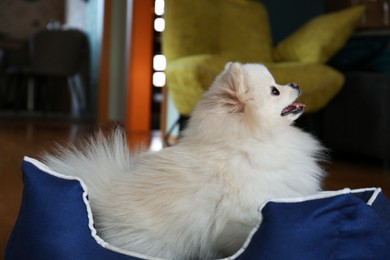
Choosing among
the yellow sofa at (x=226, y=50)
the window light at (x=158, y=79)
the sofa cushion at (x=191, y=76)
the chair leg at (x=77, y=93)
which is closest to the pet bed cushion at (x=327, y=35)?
the yellow sofa at (x=226, y=50)

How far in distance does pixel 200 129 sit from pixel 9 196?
0.94 metres

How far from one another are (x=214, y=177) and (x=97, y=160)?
259 millimetres

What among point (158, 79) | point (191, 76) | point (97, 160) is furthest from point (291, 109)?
point (158, 79)

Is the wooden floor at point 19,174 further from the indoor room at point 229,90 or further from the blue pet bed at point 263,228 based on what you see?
the blue pet bed at point 263,228

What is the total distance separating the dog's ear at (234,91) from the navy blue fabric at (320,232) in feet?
0.79

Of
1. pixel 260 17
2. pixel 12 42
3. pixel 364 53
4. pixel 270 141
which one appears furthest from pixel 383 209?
pixel 12 42

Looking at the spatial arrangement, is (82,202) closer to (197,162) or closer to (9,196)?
(197,162)

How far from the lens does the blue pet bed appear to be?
907 millimetres

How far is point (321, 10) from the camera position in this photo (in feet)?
14.4

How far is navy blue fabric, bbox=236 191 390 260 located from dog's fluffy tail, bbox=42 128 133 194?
36cm

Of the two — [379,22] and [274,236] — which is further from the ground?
[379,22]

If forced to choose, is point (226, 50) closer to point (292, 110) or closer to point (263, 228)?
point (292, 110)

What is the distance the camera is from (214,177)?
3.46 feet

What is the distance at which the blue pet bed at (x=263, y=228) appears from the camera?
35.7 inches
